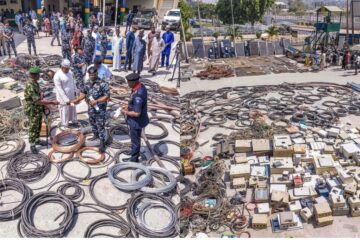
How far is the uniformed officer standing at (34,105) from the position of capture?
6.46 meters

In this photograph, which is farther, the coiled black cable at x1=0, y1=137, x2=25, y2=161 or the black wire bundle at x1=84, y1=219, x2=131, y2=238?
the coiled black cable at x1=0, y1=137, x2=25, y2=161

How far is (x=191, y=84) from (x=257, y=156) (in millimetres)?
7834

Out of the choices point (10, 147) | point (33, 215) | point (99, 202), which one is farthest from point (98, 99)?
point (33, 215)

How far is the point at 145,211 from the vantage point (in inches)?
204

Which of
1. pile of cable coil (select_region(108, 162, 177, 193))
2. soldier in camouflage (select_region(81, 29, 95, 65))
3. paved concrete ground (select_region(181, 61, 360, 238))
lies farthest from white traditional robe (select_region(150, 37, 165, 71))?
pile of cable coil (select_region(108, 162, 177, 193))

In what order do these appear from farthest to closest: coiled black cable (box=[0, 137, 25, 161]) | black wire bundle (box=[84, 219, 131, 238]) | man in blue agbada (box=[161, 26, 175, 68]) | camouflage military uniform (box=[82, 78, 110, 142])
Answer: man in blue agbada (box=[161, 26, 175, 68]) < coiled black cable (box=[0, 137, 25, 161]) < camouflage military uniform (box=[82, 78, 110, 142]) < black wire bundle (box=[84, 219, 131, 238])

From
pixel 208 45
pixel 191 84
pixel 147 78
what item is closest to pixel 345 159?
pixel 147 78

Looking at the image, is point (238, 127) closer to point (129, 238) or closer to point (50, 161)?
point (50, 161)

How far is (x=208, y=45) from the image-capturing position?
2211 cm

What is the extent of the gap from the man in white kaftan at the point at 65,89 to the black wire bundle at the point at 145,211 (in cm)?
305

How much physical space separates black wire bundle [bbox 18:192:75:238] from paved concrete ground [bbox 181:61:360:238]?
215cm

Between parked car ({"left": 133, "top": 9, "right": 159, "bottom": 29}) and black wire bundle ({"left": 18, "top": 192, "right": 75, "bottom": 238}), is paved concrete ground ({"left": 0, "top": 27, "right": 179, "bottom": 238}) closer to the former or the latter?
black wire bundle ({"left": 18, "top": 192, "right": 75, "bottom": 238})

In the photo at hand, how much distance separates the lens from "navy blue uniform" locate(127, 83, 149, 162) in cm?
580

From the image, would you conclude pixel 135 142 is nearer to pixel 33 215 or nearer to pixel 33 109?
pixel 33 215
